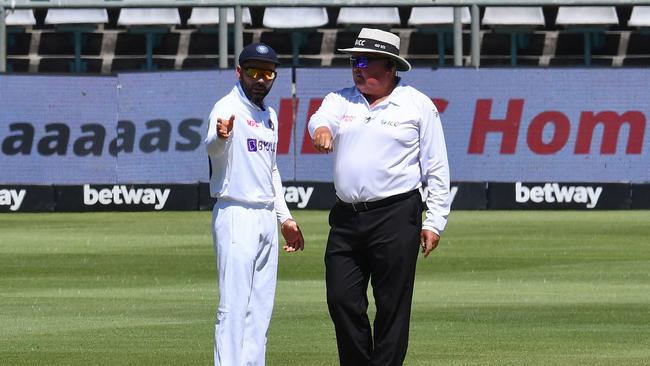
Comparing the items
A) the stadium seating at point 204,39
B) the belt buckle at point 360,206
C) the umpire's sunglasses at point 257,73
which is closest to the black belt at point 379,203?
the belt buckle at point 360,206

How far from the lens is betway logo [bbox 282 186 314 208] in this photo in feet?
92.4

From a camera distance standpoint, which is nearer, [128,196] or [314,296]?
[314,296]

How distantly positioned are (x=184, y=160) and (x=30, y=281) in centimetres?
1188

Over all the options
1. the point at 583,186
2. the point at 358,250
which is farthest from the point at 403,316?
the point at 583,186

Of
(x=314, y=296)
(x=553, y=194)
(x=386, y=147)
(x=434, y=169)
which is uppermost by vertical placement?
(x=386, y=147)

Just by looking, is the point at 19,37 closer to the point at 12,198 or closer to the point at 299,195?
the point at 12,198

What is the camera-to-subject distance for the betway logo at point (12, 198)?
92.3 ft

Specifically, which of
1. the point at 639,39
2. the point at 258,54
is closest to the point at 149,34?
the point at 639,39

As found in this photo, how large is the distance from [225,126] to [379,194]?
2.92ft

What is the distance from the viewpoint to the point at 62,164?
28531 millimetres

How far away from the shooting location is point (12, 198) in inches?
1108

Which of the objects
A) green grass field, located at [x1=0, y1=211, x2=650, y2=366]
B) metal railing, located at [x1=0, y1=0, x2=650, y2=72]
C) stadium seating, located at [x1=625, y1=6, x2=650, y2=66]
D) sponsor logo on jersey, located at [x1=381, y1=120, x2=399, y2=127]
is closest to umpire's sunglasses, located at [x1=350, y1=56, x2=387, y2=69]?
sponsor logo on jersey, located at [x1=381, y1=120, x2=399, y2=127]

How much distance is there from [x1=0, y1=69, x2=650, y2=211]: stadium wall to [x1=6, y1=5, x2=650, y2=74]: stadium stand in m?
5.53

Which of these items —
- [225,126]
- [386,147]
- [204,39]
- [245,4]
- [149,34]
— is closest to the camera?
[225,126]
